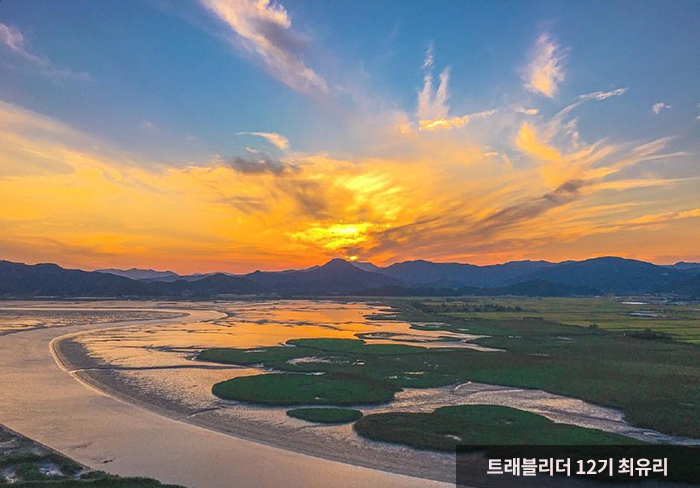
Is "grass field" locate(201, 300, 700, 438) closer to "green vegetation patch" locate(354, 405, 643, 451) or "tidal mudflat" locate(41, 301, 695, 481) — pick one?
"tidal mudflat" locate(41, 301, 695, 481)

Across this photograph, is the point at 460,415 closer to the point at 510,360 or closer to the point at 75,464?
the point at 75,464

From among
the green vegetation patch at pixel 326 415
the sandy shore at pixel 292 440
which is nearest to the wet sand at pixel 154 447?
the sandy shore at pixel 292 440

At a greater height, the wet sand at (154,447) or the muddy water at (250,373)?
the muddy water at (250,373)

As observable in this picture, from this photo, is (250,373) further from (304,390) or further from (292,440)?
(292,440)

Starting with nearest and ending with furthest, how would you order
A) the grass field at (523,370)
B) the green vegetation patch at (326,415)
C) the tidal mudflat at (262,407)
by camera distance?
the tidal mudflat at (262,407), the green vegetation patch at (326,415), the grass field at (523,370)

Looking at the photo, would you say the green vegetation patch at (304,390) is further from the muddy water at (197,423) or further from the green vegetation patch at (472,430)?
the green vegetation patch at (472,430)

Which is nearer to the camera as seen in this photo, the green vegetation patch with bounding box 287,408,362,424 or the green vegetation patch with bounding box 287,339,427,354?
the green vegetation patch with bounding box 287,408,362,424

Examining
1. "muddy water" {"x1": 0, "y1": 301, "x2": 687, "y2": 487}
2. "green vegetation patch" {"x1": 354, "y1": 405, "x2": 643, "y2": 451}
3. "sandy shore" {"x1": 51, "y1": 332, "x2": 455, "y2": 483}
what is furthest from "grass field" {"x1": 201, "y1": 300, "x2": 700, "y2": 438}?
"green vegetation patch" {"x1": 354, "y1": 405, "x2": 643, "y2": 451}

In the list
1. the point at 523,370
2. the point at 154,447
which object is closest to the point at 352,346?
the point at 523,370
